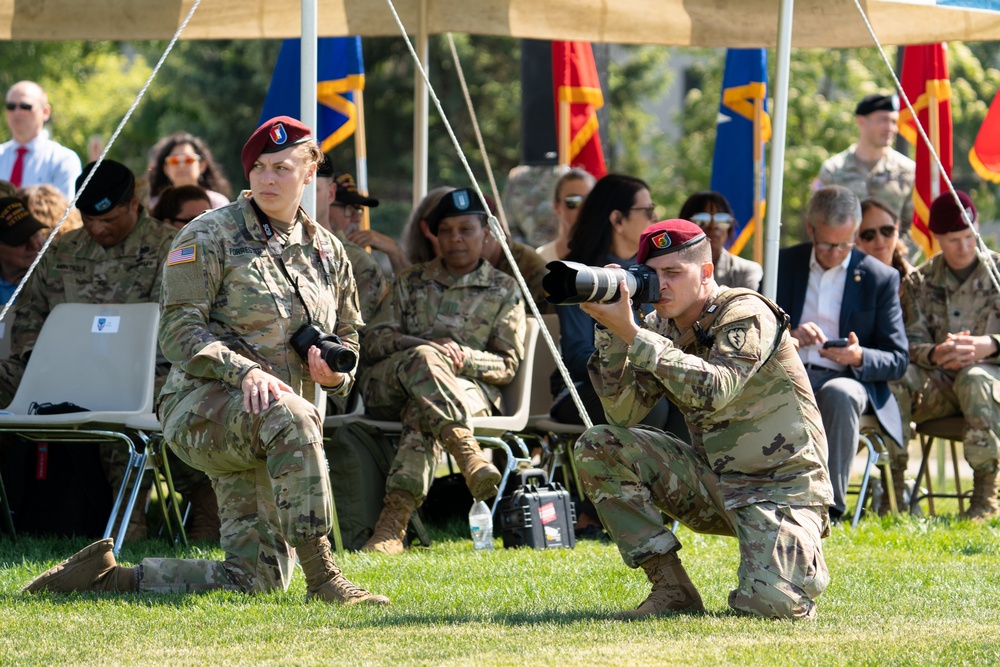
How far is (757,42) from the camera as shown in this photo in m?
9.02

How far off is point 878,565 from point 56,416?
3.57m

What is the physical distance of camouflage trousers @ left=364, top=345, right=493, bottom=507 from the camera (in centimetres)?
696

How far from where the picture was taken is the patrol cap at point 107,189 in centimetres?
730

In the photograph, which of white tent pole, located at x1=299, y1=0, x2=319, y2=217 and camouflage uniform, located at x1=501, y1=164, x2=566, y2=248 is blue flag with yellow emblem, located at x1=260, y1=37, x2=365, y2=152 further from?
white tent pole, located at x1=299, y1=0, x2=319, y2=217

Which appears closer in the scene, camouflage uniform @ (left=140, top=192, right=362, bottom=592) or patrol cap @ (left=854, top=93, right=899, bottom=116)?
camouflage uniform @ (left=140, top=192, right=362, bottom=592)

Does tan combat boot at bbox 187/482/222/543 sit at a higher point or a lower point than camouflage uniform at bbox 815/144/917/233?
lower

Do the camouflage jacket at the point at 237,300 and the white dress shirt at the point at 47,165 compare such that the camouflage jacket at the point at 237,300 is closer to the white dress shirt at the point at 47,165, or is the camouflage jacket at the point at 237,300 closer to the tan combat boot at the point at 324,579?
the tan combat boot at the point at 324,579

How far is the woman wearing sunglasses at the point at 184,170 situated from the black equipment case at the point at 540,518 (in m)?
3.70

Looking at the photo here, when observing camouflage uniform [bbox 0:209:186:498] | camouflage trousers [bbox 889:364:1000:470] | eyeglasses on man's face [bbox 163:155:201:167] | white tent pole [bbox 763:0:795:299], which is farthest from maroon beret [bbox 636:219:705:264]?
eyeglasses on man's face [bbox 163:155:201:167]

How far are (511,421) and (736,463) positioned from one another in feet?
8.02

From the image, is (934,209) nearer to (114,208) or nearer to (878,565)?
(878,565)

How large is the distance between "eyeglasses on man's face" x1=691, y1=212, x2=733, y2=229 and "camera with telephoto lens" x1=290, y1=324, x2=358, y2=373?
317cm

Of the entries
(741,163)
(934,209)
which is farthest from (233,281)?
(741,163)

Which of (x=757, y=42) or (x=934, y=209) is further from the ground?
(x=757, y=42)
